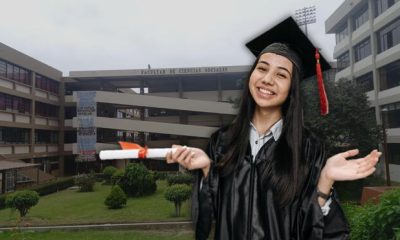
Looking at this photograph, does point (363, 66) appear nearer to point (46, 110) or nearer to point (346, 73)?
point (346, 73)

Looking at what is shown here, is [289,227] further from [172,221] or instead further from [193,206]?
[172,221]

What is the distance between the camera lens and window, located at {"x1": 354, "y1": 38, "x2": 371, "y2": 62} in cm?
2796

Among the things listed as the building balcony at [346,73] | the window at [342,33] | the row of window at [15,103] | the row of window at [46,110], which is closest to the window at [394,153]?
the building balcony at [346,73]

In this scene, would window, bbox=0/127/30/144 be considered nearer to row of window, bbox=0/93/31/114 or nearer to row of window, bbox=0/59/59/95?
row of window, bbox=0/93/31/114

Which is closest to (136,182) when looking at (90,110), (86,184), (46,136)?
(86,184)

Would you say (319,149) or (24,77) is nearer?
(319,149)

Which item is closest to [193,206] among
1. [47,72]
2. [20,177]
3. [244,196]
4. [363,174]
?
[244,196]

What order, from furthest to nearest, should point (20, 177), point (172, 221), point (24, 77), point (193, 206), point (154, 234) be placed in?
point (24, 77)
point (20, 177)
point (172, 221)
point (154, 234)
point (193, 206)

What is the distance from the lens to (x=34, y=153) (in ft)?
98.3

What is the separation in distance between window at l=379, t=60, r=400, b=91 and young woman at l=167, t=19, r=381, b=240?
2519 centimetres

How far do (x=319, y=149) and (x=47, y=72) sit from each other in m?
34.1

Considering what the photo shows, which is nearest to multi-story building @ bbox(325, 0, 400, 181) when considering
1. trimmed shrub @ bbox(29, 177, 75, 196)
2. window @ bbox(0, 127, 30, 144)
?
trimmed shrub @ bbox(29, 177, 75, 196)

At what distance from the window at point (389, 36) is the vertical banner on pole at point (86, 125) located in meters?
23.7

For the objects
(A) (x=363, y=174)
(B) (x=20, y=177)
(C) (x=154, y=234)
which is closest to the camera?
(A) (x=363, y=174)
